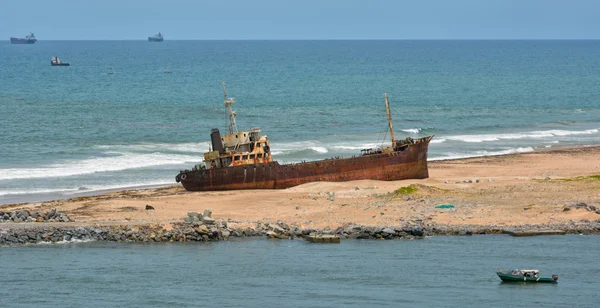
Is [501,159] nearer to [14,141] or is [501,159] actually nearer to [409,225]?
[409,225]

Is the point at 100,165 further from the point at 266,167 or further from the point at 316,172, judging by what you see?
the point at 316,172

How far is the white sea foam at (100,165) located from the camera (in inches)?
2458

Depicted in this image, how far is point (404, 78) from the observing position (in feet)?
501

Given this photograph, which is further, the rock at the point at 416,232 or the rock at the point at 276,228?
the rock at the point at 276,228

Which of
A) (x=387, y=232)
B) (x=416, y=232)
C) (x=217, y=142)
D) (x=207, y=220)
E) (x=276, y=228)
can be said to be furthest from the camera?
(x=217, y=142)

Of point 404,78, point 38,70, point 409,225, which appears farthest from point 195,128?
point 38,70

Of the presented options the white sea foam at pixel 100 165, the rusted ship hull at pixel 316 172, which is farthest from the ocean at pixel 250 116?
the rusted ship hull at pixel 316 172

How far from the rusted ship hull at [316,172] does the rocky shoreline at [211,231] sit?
10.1 metres

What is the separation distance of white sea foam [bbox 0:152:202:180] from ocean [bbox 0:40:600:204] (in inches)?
3.3

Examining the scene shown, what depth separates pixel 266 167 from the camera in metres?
54.9

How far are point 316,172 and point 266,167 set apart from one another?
3188mm

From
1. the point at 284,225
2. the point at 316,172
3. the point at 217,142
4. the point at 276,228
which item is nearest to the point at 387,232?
the point at 284,225

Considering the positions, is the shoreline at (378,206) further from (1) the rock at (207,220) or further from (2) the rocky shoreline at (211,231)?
(1) the rock at (207,220)

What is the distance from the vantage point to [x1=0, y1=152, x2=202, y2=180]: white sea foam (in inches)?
2458
